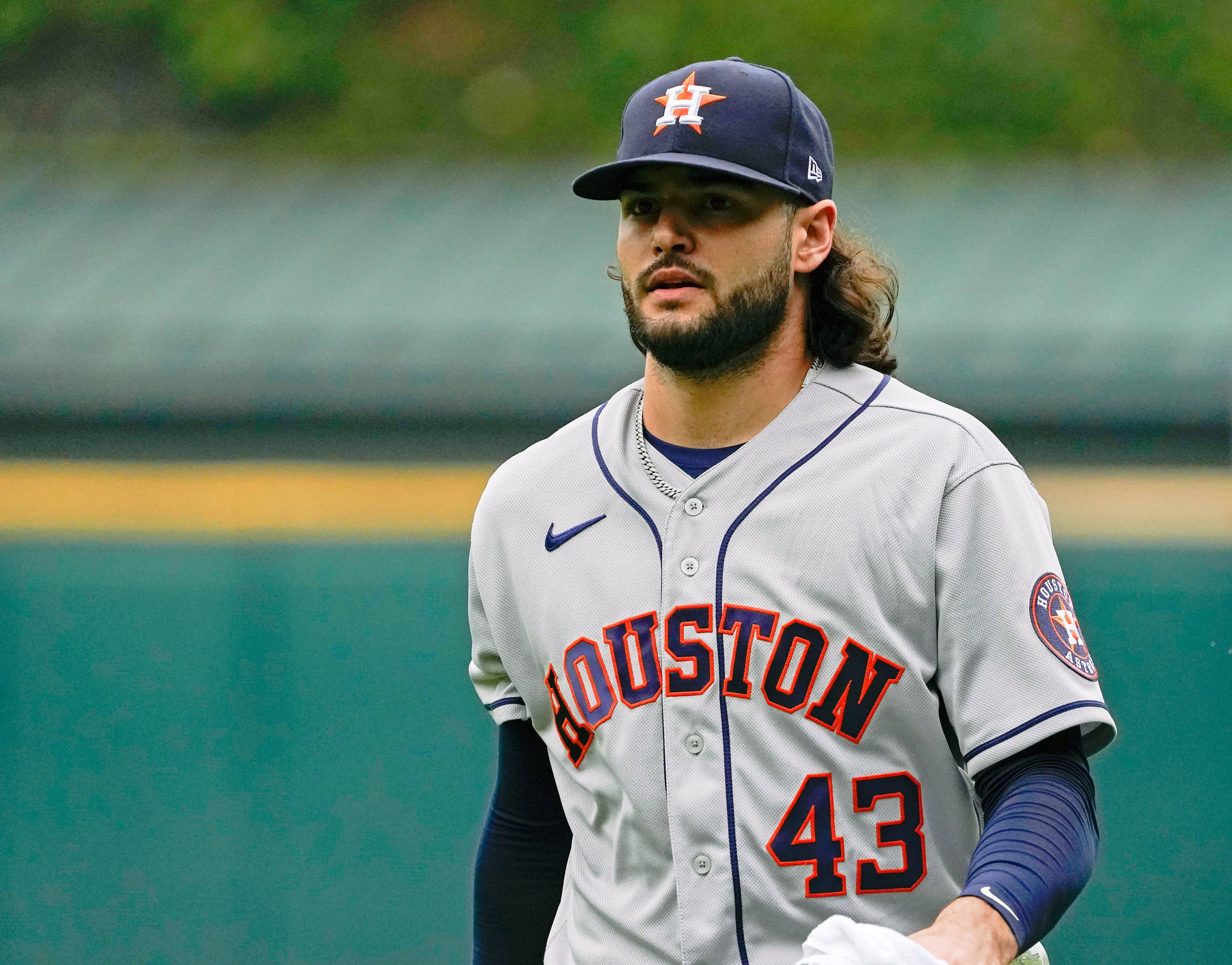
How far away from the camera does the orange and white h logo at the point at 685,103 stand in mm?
1712

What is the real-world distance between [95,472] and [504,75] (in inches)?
194

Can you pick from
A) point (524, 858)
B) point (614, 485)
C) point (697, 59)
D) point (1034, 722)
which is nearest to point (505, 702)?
point (524, 858)

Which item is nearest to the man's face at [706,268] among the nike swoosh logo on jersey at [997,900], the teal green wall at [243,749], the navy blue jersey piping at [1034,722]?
the navy blue jersey piping at [1034,722]

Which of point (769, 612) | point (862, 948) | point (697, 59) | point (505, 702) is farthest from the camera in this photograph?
point (697, 59)

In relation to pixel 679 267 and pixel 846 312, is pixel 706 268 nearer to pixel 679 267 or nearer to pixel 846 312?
pixel 679 267

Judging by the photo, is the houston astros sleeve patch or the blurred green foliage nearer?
the houston astros sleeve patch

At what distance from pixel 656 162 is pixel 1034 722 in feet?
2.44

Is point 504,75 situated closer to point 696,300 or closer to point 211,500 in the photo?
point 211,500

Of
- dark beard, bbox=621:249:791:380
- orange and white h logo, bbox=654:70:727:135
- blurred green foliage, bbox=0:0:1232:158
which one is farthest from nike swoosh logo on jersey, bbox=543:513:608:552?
blurred green foliage, bbox=0:0:1232:158

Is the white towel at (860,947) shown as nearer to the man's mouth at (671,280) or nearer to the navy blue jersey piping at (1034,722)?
the navy blue jersey piping at (1034,722)

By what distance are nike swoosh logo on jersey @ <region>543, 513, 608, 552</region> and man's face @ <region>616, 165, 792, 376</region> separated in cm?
22

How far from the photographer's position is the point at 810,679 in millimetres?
1634

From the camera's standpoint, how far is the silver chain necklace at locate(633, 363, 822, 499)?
181 centimetres

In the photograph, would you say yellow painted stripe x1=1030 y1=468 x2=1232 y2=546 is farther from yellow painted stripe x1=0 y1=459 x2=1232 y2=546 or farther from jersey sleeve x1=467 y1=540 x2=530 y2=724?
jersey sleeve x1=467 y1=540 x2=530 y2=724
